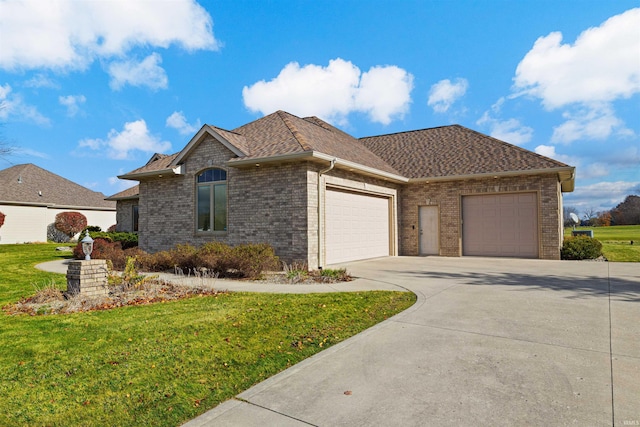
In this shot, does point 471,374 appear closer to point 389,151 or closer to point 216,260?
point 216,260

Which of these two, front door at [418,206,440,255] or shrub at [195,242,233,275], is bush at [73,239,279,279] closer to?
shrub at [195,242,233,275]

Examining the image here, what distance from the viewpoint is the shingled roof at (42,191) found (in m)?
28.8

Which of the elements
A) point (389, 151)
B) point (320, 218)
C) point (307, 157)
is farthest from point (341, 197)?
point (389, 151)

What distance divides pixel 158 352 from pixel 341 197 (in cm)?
1050

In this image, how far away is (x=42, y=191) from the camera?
31.0 meters

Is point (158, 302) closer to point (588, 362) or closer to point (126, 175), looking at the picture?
point (588, 362)

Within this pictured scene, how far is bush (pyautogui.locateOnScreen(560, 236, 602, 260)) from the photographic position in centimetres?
1539

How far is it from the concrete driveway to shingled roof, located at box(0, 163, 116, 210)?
3308cm

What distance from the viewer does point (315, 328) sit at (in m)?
5.43

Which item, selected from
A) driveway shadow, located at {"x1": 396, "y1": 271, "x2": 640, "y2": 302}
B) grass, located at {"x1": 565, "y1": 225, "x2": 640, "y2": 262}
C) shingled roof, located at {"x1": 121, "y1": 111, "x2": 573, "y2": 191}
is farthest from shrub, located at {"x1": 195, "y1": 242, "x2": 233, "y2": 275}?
grass, located at {"x1": 565, "y1": 225, "x2": 640, "y2": 262}

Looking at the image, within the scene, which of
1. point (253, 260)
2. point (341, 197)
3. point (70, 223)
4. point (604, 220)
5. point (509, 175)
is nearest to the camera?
point (253, 260)

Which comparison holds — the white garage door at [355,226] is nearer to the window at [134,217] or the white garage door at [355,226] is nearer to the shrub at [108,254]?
the shrub at [108,254]

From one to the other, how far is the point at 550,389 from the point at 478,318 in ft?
8.13

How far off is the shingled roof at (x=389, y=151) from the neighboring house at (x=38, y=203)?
641 inches
